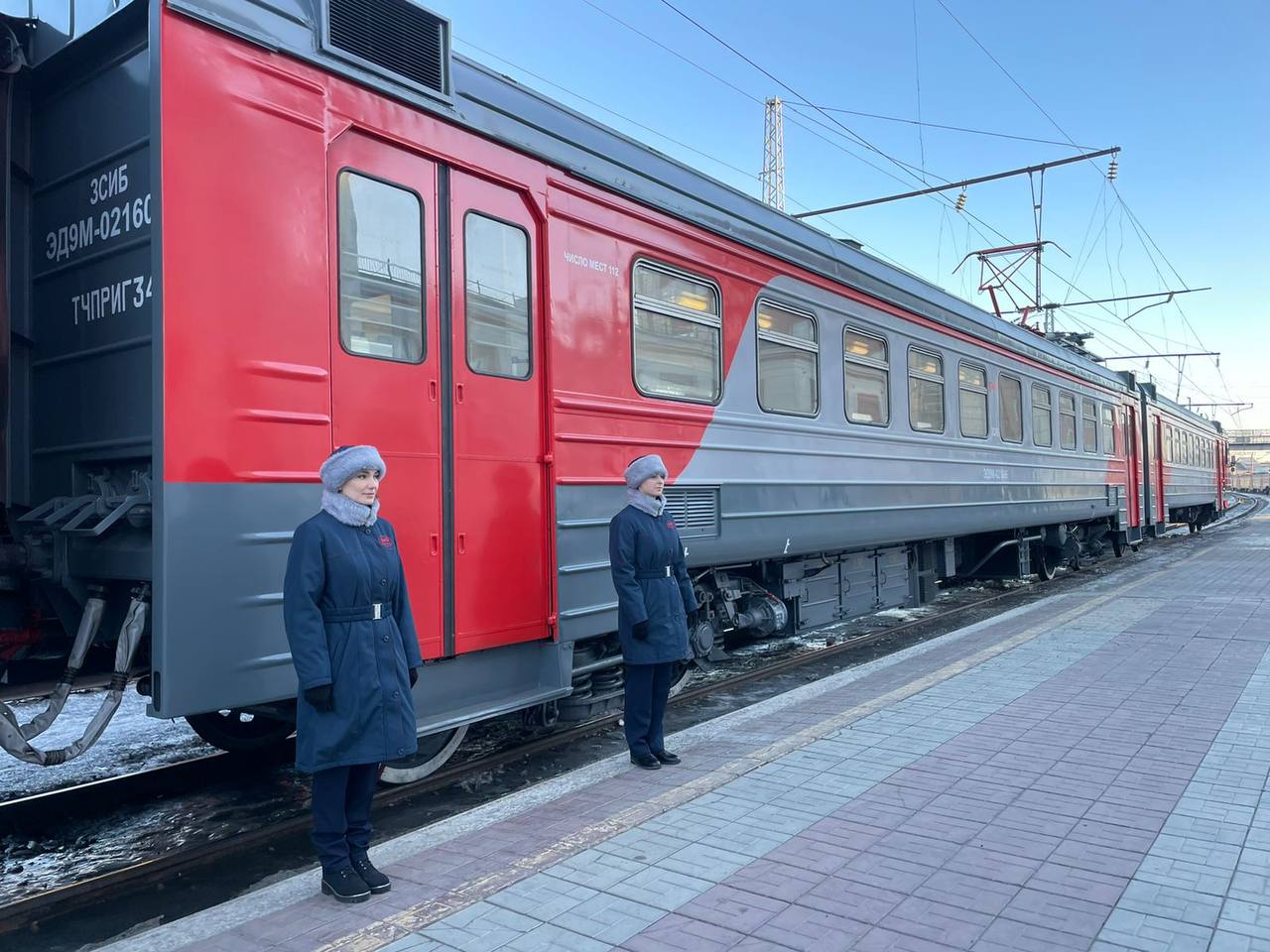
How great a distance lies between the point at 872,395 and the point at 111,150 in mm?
6110

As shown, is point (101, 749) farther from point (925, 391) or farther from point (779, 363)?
point (925, 391)

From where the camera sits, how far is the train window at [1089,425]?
49.7 feet

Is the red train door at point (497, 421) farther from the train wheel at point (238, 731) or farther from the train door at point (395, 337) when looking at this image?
the train wheel at point (238, 731)

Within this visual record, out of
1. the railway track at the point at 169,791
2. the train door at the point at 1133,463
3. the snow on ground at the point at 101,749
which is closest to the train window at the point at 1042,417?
the train door at the point at 1133,463

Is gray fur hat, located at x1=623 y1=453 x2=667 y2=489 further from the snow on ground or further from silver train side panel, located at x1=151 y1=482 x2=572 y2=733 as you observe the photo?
the snow on ground

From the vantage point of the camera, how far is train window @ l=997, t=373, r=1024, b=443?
11531 millimetres

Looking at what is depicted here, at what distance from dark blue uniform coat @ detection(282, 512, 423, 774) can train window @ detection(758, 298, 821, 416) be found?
404 centimetres

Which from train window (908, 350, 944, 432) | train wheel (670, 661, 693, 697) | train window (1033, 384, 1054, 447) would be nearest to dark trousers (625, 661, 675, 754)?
train wheel (670, 661, 693, 697)

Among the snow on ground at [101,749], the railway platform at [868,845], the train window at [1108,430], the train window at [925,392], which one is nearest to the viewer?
the railway platform at [868,845]

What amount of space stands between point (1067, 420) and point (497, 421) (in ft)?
39.0

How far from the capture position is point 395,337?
4.32 meters

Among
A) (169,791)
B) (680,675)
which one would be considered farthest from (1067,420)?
(169,791)

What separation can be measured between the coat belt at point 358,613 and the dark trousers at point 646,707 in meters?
1.79

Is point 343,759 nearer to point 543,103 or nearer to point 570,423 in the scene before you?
point 570,423
